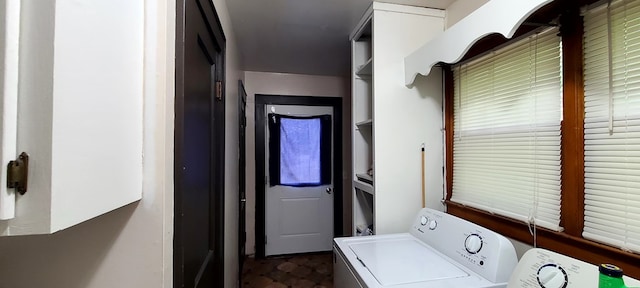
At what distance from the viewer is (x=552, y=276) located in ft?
2.86

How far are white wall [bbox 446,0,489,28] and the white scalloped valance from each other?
345 millimetres

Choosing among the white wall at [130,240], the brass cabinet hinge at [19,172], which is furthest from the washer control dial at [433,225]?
the brass cabinet hinge at [19,172]

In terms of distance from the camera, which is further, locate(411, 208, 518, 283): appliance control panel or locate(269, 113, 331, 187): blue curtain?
locate(269, 113, 331, 187): blue curtain

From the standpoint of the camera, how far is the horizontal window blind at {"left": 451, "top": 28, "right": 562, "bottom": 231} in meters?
1.17

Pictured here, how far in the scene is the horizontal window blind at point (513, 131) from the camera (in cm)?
117

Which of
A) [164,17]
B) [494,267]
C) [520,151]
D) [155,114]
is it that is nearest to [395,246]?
[494,267]

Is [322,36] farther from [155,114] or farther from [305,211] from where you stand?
[305,211]

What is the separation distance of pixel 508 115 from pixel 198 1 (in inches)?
56.8

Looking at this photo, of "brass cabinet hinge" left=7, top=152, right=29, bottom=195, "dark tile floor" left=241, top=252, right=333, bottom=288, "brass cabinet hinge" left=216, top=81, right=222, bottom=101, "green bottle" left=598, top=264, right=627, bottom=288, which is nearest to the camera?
"brass cabinet hinge" left=7, top=152, right=29, bottom=195

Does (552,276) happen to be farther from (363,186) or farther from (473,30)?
(363,186)

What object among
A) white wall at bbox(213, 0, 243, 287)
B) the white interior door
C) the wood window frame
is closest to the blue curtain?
the white interior door

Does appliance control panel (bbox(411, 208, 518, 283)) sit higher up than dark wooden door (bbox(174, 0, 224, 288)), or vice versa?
dark wooden door (bbox(174, 0, 224, 288))

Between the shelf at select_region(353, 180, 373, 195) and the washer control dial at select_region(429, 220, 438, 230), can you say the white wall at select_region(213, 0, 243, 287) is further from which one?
the washer control dial at select_region(429, 220, 438, 230)

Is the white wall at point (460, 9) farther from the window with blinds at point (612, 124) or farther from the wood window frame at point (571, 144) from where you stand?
the window with blinds at point (612, 124)
